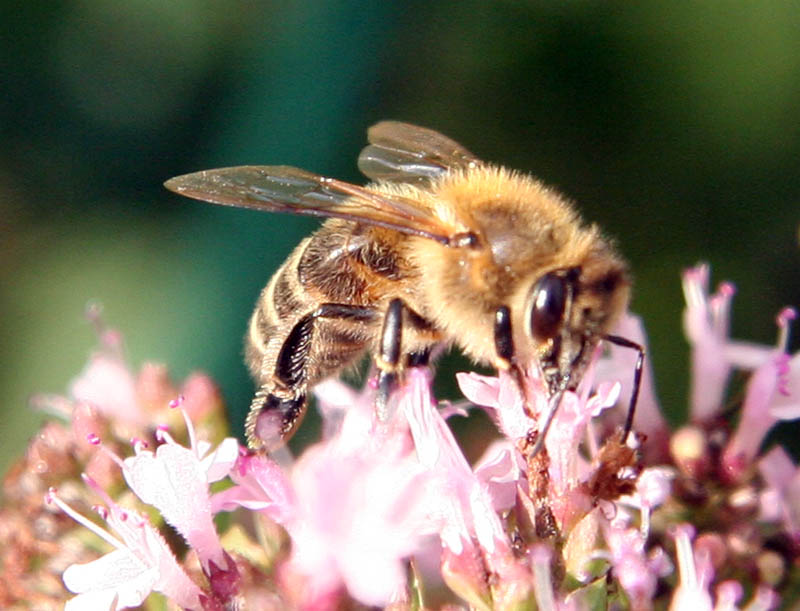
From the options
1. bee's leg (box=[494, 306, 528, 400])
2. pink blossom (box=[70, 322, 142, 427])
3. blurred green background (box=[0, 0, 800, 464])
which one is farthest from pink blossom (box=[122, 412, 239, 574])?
blurred green background (box=[0, 0, 800, 464])

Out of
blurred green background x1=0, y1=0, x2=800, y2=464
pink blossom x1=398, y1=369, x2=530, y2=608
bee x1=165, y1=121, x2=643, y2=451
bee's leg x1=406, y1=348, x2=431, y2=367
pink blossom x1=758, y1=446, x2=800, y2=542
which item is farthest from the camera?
blurred green background x1=0, y1=0, x2=800, y2=464

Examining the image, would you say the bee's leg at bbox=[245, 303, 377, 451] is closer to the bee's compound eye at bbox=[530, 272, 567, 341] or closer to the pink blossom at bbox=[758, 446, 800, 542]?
the bee's compound eye at bbox=[530, 272, 567, 341]

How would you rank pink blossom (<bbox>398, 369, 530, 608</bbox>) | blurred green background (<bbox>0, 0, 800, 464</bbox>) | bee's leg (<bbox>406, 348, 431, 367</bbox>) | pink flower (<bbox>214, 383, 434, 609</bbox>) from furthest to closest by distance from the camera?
blurred green background (<bbox>0, 0, 800, 464</bbox>)
bee's leg (<bbox>406, 348, 431, 367</bbox>)
pink blossom (<bbox>398, 369, 530, 608</bbox>)
pink flower (<bbox>214, 383, 434, 609</bbox>)

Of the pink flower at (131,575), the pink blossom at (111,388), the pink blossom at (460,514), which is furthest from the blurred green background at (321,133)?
the pink blossom at (460,514)

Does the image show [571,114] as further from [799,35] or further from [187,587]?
[187,587]

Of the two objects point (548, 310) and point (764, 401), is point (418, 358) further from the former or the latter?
point (764, 401)

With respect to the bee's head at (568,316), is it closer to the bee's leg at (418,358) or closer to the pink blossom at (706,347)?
the bee's leg at (418,358)

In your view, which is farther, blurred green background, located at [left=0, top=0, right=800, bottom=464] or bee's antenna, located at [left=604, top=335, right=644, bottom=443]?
blurred green background, located at [left=0, top=0, right=800, bottom=464]

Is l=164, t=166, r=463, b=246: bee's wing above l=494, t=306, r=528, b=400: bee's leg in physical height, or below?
above
